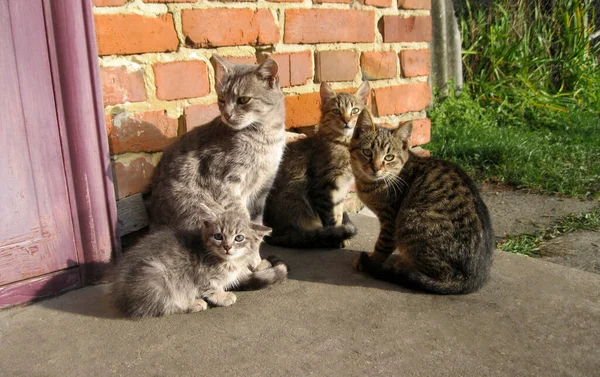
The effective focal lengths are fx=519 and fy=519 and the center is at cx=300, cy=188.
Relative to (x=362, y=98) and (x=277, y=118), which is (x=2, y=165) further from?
(x=362, y=98)

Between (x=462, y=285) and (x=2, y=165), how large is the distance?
81.8 inches

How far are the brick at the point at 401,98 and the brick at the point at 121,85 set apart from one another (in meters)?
1.66

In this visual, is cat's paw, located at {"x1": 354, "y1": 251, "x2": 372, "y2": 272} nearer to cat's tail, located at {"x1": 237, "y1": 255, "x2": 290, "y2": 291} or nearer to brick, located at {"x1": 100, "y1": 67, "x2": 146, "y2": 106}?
cat's tail, located at {"x1": 237, "y1": 255, "x2": 290, "y2": 291}

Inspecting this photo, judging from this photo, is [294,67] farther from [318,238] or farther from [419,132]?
[419,132]

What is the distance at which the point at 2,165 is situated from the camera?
7.25ft

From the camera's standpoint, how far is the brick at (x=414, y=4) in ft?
11.9

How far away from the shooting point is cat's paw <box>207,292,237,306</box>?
2.31 metres

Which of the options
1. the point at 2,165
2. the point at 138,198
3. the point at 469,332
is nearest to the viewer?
the point at 469,332

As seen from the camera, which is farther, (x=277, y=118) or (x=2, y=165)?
(x=277, y=118)

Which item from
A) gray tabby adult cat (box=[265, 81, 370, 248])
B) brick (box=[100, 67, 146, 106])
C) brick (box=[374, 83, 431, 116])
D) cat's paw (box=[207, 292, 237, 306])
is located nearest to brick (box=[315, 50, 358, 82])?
gray tabby adult cat (box=[265, 81, 370, 248])

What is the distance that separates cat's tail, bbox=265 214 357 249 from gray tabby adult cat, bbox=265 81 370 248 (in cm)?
3

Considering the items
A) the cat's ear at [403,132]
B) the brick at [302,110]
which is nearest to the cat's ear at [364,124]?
the cat's ear at [403,132]

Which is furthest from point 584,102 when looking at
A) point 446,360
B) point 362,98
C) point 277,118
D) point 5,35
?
point 5,35

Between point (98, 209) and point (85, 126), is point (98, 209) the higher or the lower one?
the lower one
